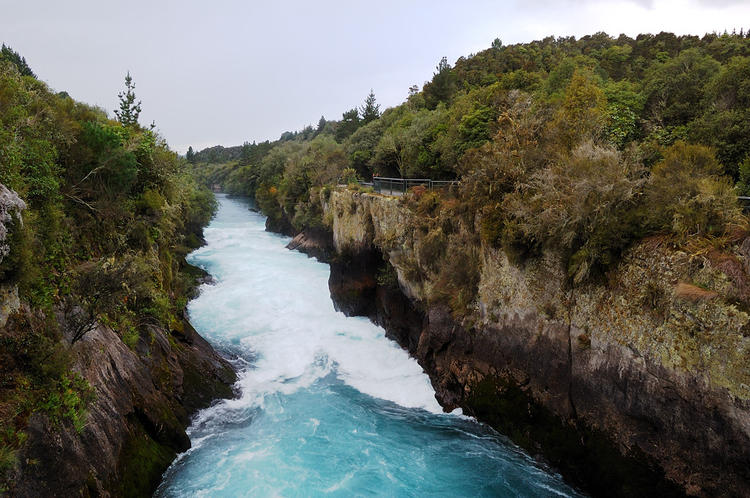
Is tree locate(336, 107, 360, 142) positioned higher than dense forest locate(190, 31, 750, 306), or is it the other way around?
tree locate(336, 107, 360, 142)

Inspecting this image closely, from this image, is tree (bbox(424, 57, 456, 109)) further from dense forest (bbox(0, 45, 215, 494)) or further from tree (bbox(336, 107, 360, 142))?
dense forest (bbox(0, 45, 215, 494))

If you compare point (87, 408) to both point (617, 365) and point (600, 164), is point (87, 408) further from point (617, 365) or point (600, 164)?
point (600, 164)

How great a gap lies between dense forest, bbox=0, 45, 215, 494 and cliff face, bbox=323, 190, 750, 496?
10936mm

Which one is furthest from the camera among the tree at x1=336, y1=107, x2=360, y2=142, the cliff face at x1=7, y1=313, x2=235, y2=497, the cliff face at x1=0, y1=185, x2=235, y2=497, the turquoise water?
the tree at x1=336, y1=107, x2=360, y2=142

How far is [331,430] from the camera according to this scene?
1420cm

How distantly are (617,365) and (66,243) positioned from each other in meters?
14.2

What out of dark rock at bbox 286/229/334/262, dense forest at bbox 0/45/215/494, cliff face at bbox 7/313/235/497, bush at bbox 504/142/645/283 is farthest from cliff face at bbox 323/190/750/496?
dark rock at bbox 286/229/334/262

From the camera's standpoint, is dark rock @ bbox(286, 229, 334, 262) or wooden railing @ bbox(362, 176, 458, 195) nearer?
wooden railing @ bbox(362, 176, 458, 195)

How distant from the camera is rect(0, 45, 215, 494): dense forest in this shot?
23.5 ft

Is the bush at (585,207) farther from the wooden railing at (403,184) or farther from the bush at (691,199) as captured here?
the wooden railing at (403,184)

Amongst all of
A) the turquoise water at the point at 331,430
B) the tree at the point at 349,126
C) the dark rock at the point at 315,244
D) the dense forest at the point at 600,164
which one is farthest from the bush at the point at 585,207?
the tree at the point at 349,126

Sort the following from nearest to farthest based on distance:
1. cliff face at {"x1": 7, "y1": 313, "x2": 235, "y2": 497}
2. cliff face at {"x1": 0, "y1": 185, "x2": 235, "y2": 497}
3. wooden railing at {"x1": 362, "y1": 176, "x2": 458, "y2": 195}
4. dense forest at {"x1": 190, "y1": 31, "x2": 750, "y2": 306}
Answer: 1. cliff face at {"x1": 0, "y1": 185, "x2": 235, "y2": 497}
2. cliff face at {"x1": 7, "y1": 313, "x2": 235, "y2": 497}
3. dense forest at {"x1": 190, "y1": 31, "x2": 750, "y2": 306}
4. wooden railing at {"x1": 362, "y1": 176, "x2": 458, "y2": 195}

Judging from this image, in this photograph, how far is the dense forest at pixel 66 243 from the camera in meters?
7.15

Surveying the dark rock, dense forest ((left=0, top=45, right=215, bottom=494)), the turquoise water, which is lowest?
the turquoise water
